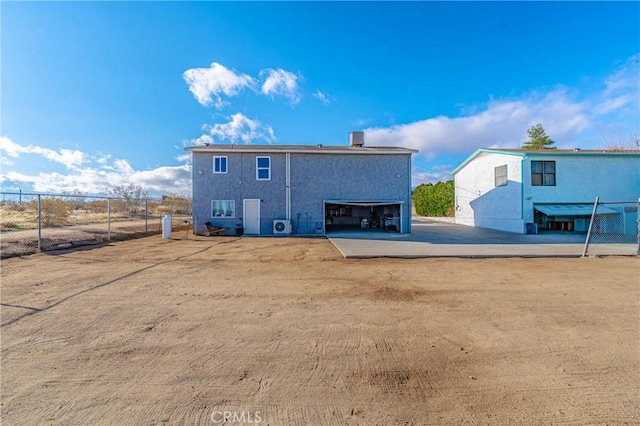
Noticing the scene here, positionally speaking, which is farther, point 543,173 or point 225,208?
point 543,173

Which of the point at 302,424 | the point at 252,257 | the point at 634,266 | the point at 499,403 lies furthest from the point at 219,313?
the point at 634,266

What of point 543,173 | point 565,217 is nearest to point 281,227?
point 543,173

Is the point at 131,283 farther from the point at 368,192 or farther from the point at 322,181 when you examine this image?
the point at 368,192

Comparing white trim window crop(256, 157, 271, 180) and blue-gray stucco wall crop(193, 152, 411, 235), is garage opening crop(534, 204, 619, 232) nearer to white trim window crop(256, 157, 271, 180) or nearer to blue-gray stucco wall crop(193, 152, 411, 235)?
blue-gray stucco wall crop(193, 152, 411, 235)

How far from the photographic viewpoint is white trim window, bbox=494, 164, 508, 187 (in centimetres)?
1756

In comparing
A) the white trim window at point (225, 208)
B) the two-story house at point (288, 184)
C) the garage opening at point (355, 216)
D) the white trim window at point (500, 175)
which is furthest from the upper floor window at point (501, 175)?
the white trim window at point (225, 208)

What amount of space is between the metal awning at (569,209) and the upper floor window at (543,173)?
138 centimetres

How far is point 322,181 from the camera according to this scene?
16359mm

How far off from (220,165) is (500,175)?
17732mm

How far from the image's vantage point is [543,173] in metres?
16.4

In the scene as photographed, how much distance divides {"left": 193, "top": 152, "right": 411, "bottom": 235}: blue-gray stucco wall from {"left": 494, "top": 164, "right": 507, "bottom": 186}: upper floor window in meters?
6.52

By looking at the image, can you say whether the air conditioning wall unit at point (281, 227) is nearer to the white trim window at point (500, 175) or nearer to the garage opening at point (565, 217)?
the white trim window at point (500, 175)

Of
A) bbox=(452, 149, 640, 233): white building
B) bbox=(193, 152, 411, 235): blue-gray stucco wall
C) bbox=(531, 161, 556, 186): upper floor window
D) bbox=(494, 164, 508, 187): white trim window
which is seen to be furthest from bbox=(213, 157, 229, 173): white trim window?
bbox=(531, 161, 556, 186): upper floor window

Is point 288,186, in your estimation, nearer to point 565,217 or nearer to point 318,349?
point 318,349
